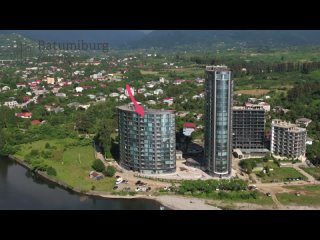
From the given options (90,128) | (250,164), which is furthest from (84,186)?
(90,128)

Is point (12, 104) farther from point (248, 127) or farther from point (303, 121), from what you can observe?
point (303, 121)

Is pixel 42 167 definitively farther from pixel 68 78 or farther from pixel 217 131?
pixel 68 78

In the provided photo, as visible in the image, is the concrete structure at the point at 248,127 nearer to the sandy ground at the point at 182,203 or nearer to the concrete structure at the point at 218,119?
the concrete structure at the point at 218,119

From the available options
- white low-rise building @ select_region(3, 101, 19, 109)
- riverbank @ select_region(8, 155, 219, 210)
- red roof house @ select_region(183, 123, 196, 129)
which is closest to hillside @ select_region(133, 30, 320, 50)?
white low-rise building @ select_region(3, 101, 19, 109)

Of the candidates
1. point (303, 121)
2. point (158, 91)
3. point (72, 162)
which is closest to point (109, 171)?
point (72, 162)

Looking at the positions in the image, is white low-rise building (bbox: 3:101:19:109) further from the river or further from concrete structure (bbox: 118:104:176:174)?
concrete structure (bbox: 118:104:176:174)

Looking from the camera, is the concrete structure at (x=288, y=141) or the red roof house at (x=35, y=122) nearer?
the concrete structure at (x=288, y=141)

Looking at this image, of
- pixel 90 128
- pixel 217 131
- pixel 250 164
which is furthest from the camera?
pixel 90 128

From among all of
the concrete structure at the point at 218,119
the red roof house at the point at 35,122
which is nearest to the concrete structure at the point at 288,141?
the concrete structure at the point at 218,119
